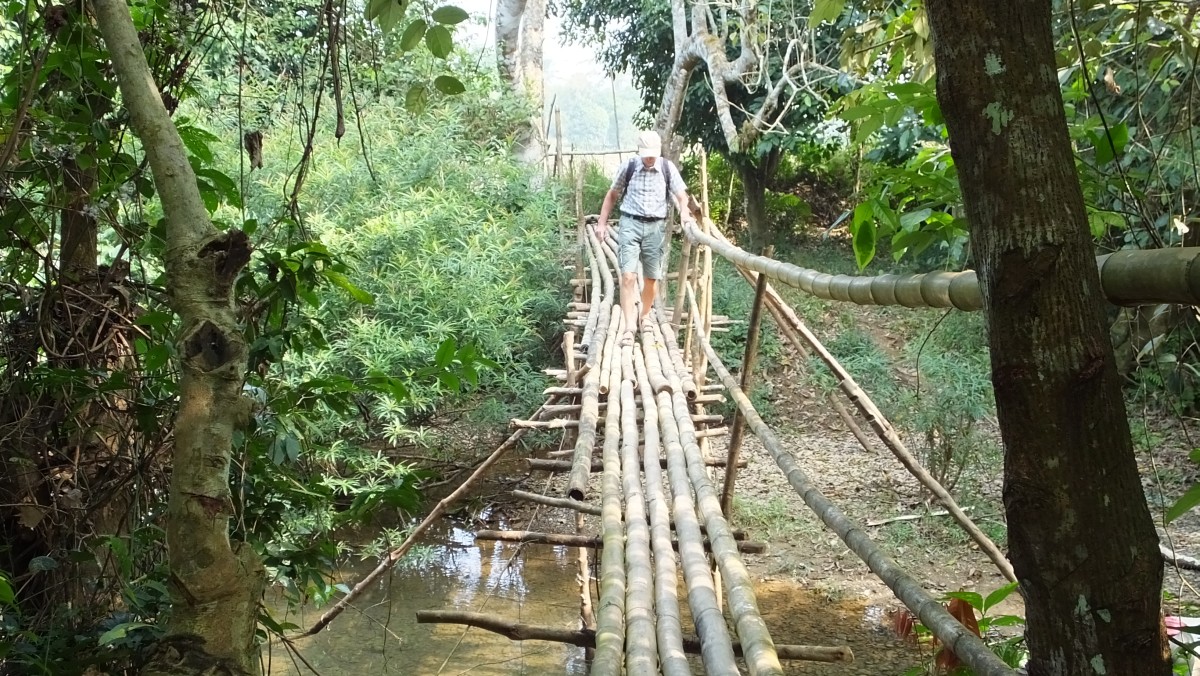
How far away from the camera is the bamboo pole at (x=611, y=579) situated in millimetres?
1305

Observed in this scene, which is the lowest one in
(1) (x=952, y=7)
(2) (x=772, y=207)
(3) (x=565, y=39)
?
(1) (x=952, y=7)

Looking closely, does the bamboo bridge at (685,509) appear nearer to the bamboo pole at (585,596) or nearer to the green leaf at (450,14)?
the bamboo pole at (585,596)

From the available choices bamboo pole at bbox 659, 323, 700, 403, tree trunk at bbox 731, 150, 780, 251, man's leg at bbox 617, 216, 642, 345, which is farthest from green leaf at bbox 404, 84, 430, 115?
tree trunk at bbox 731, 150, 780, 251

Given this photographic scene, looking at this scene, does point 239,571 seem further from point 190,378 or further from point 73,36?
point 73,36

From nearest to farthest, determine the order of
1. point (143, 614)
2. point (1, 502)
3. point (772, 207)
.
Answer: point (143, 614)
point (1, 502)
point (772, 207)

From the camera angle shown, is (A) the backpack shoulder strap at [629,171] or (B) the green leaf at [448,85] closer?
(B) the green leaf at [448,85]

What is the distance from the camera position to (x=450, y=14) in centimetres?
100

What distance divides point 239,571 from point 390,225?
488 centimetres

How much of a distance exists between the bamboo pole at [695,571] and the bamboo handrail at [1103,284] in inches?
22.1

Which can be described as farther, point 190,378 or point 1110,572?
point 190,378

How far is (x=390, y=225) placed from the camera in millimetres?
5516

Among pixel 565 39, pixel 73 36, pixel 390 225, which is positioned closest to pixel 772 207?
pixel 565 39

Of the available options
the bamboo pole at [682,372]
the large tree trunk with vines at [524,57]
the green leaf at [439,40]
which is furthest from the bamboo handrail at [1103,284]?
the large tree trunk with vines at [524,57]

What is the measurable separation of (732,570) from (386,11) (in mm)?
1105
